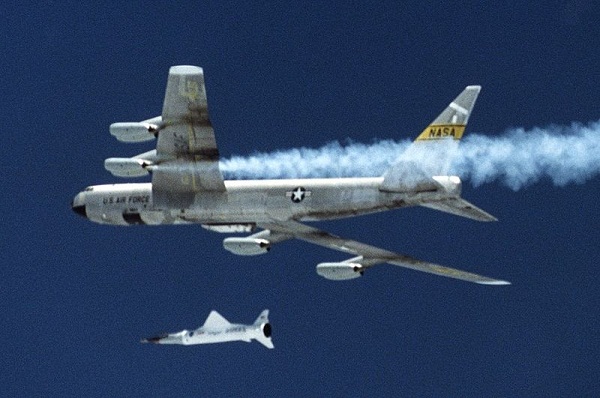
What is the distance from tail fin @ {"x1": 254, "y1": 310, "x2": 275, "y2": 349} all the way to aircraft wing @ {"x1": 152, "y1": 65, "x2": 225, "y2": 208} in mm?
13185

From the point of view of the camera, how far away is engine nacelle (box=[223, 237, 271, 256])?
263ft

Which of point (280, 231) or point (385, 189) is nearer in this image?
point (385, 189)

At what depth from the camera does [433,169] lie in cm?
7469

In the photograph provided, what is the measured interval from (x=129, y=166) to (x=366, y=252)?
11.6 m

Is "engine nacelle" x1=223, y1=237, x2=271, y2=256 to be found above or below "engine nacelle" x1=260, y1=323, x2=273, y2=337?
above

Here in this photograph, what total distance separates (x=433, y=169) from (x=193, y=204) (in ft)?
37.0

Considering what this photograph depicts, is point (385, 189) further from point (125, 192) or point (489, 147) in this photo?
point (125, 192)

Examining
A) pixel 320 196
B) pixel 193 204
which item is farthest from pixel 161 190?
pixel 320 196

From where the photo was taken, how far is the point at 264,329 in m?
91.6

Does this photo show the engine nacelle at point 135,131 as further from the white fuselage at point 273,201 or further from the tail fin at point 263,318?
the tail fin at point 263,318

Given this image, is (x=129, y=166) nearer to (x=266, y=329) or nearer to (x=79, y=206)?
(x=79, y=206)

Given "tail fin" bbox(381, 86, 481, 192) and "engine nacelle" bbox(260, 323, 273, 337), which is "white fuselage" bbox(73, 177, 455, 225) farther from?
"engine nacelle" bbox(260, 323, 273, 337)

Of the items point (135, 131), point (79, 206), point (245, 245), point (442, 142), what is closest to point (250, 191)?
point (245, 245)

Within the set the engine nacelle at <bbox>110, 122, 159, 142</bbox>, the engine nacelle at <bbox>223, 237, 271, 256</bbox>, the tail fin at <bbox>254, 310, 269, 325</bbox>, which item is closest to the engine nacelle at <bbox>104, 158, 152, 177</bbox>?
the engine nacelle at <bbox>110, 122, 159, 142</bbox>
